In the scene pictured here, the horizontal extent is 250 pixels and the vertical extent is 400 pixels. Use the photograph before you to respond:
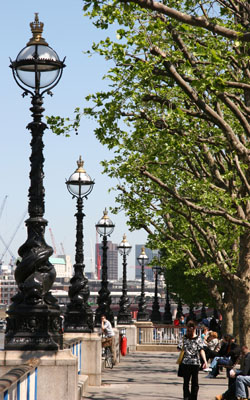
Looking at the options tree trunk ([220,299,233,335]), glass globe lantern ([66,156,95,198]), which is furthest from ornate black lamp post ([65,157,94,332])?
tree trunk ([220,299,233,335])

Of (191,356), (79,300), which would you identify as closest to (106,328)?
(79,300)

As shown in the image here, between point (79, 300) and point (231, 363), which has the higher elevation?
point (79, 300)

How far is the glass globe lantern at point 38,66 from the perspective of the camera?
1200 centimetres

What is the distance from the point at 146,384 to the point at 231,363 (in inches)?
90.7

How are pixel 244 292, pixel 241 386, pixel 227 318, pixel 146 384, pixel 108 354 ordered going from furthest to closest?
pixel 227 318 < pixel 108 354 < pixel 244 292 < pixel 146 384 < pixel 241 386

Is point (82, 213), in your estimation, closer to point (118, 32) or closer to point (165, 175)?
point (165, 175)

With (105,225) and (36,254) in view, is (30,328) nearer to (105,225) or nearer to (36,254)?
(36,254)

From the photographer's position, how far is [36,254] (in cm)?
1112

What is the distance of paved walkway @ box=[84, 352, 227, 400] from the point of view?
60.1 feet

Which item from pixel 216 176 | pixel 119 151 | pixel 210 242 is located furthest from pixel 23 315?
pixel 210 242

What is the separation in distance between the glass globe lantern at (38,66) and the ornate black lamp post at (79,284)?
31.1 ft

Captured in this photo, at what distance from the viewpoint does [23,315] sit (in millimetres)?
10984

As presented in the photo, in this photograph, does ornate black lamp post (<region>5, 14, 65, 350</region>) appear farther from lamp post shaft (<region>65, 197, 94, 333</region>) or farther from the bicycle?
the bicycle

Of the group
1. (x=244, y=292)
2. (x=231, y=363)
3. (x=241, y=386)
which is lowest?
(x=241, y=386)
